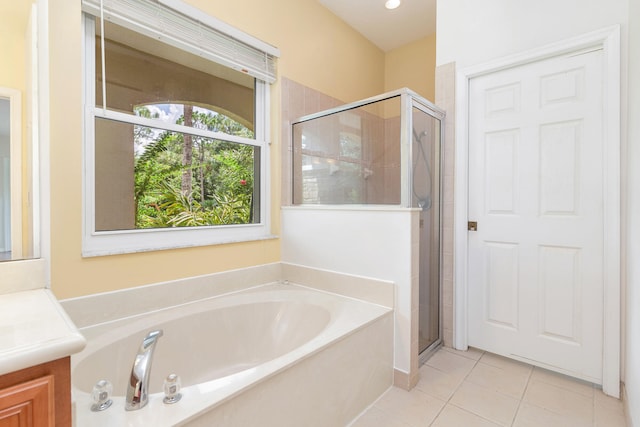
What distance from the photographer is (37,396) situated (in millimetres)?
699

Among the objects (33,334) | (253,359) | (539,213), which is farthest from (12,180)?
(539,213)

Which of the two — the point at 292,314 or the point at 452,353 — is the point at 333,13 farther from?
the point at 452,353

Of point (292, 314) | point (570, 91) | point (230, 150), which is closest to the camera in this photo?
point (570, 91)

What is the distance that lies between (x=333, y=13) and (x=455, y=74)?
1.30 metres

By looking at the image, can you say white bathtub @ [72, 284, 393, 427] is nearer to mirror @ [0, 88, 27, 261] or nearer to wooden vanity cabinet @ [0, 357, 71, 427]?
wooden vanity cabinet @ [0, 357, 71, 427]

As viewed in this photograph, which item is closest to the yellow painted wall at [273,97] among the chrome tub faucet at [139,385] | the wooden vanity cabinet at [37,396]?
the chrome tub faucet at [139,385]

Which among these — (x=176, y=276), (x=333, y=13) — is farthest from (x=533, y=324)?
(x=333, y=13)

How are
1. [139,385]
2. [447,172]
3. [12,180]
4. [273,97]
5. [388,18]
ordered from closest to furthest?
1. [139,385]
2. [12,180]
3. [447,172]
4. [273,97]
5. [388,18]

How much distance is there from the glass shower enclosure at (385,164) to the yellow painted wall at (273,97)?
276 mm

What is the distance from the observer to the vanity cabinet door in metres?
0.66

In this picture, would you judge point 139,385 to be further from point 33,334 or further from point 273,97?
point 273,97

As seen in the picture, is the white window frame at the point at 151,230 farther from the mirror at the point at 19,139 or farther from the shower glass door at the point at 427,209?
the shower glass door at the point at 427,209

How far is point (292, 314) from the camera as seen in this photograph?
6.63 ft

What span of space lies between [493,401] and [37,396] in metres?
1.95
